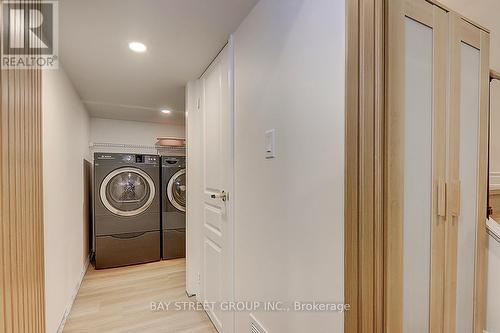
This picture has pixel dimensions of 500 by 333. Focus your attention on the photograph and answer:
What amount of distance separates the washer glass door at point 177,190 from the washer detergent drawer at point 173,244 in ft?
1.19

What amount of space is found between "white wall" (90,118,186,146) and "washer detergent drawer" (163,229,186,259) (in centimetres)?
158

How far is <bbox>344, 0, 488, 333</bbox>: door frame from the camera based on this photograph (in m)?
0.84

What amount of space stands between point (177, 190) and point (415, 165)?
3.35 meters

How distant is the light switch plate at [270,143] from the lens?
4.11ft

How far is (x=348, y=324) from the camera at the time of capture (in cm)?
89

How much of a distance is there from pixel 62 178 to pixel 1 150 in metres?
1.62

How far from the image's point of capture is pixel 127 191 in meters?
3.51

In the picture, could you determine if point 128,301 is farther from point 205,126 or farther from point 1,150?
point 1,150

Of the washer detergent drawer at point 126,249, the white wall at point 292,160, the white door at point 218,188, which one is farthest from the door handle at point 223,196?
the washer detergent drawer at point 126,249

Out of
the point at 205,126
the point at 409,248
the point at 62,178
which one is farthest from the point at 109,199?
the point at 409,248

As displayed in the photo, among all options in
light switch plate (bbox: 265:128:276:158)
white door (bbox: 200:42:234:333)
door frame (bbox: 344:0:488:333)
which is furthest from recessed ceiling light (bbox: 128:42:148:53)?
door frame (bbox: 344:0:488:333)

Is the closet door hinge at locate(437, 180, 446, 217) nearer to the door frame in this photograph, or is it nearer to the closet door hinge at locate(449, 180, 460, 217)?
the closet door hinge at locate(449, 180, 460, 217)

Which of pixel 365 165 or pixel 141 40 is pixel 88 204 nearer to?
pixel 141 40

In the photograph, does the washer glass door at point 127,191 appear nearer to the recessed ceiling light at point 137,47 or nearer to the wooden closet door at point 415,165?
the recessed ceiling light at point 137,47
